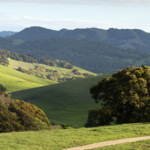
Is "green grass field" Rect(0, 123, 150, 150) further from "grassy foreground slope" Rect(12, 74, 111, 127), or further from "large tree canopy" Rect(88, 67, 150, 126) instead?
"grassy foreground slope" Rect(12, 74, 111, 127)

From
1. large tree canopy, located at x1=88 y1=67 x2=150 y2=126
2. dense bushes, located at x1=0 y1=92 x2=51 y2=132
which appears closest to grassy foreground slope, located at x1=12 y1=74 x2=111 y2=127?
dense bushes, located at x1=0 y1=92 x2=51 y2=132

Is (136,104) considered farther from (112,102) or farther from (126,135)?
(126,135)

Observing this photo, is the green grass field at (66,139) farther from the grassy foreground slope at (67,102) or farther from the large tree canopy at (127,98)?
the grassy foreground slope at (67,102)

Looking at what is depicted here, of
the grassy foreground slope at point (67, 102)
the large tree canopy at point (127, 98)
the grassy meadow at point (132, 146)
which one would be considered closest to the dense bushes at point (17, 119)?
the large tree canopy at point (127, 98)

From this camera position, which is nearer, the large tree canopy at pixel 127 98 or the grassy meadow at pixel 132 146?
the grassy meadow at pixel 132 146

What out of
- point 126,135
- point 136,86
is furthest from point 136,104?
point 126,135

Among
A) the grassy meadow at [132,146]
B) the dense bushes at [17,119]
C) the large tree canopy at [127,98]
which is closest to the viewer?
the grassy meadow at [132,146]

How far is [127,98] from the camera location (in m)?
32.6

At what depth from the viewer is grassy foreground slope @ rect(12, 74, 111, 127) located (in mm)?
64562

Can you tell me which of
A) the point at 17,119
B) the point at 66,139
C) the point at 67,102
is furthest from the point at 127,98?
Answer: the point at 67,102

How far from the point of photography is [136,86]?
32625mm

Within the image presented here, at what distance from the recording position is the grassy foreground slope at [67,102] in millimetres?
64562

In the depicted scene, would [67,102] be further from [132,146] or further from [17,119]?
[132,146]

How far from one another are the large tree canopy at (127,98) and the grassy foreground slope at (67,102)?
22.3 meters
